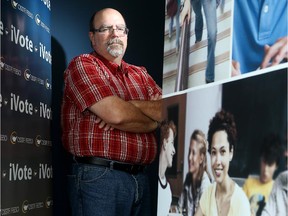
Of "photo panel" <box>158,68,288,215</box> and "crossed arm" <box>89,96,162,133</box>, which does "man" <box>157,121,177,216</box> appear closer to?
"photo panel" <box>158,68,288,215</box>

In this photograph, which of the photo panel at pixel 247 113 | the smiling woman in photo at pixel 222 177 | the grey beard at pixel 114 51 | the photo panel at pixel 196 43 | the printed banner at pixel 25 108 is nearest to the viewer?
the photo panel at pixel 247 113

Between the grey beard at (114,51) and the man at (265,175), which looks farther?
the grey beard at (114,51)

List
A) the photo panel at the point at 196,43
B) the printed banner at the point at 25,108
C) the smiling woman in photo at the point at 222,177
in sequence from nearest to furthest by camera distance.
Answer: the smiling woman in photo at the point at 222,177 < the photo panel at the point at 196,43 < the printed banner at the point at 25,108

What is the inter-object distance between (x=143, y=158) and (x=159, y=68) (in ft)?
4.11

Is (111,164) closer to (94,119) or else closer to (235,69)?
(94,119)

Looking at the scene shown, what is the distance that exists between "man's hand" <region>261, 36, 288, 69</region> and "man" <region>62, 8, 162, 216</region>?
1347mm

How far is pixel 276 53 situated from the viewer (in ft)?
4.06

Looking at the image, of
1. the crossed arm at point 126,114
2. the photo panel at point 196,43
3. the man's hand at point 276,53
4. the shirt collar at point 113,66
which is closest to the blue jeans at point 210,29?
the photo panel at point 196,43

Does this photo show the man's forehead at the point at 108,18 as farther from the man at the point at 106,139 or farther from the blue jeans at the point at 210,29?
the blue jeans at the point at 210,29

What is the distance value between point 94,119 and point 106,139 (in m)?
0.13

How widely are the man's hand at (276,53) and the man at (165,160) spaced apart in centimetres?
59

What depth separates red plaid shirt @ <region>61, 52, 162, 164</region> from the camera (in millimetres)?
2580

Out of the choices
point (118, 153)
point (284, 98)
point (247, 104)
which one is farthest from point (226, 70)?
point (118, 153)

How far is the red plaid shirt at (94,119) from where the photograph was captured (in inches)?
102
